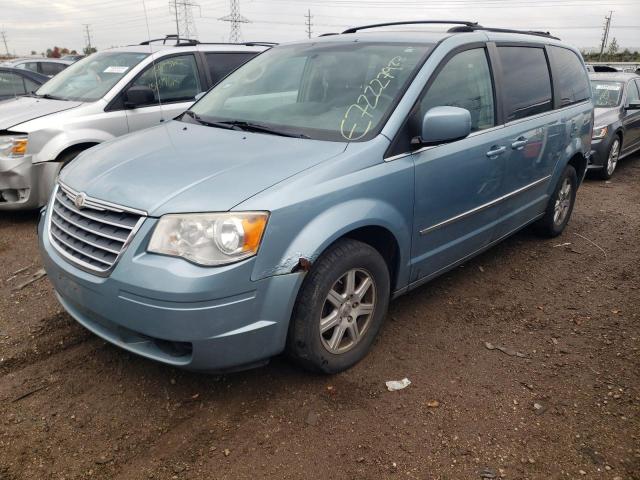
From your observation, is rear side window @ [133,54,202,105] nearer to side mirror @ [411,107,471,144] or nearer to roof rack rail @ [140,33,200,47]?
roof rack rail @ [140,33,200,47]

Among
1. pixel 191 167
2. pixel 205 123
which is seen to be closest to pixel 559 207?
pixel 205 123

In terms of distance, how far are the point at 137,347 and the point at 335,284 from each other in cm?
101

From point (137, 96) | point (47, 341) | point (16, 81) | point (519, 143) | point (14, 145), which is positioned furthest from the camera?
point (16, 81)

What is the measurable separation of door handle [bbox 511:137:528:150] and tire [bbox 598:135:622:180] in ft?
16.1

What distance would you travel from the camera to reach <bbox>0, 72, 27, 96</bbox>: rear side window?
813 centimetres

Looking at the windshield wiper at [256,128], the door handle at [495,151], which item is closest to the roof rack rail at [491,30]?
the door handle at [495,151]

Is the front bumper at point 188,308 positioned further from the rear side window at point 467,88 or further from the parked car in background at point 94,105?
the parked car in background at point 94,105

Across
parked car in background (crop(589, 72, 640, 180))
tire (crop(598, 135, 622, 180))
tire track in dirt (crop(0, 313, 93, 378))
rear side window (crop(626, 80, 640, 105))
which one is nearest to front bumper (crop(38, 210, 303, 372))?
tire track in dirt (crop(0, 313, 93, 378))

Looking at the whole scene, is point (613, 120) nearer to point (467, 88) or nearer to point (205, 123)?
point (467, 88)

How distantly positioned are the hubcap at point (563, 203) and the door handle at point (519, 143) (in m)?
1.27

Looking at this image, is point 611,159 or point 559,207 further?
point 611,159

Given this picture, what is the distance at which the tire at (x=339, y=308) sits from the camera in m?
2.54

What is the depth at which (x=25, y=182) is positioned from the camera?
496 cm

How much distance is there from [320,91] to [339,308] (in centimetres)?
141
